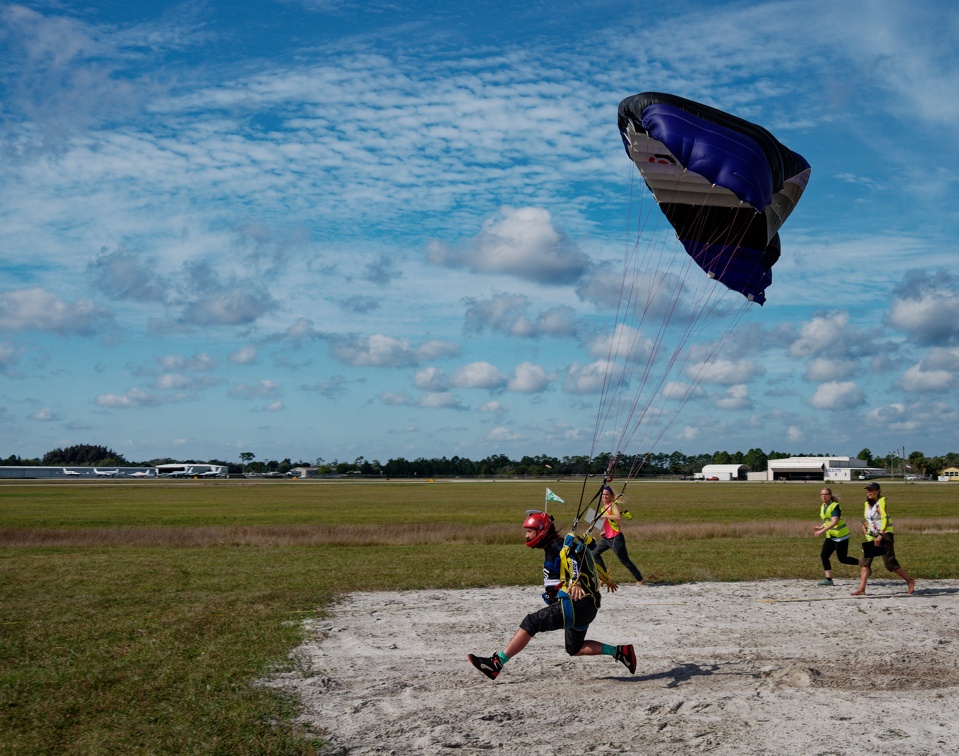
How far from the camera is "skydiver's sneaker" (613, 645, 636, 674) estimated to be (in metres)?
9.37

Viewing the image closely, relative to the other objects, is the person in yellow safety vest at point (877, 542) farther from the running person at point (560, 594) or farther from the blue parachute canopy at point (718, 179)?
the running person at point (560, 594)

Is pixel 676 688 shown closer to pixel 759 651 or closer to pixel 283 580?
pixel 759 651

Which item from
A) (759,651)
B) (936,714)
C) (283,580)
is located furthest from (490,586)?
(936,714)

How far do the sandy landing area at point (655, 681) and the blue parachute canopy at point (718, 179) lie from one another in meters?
5.87

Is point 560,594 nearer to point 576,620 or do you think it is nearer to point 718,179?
point 576,620

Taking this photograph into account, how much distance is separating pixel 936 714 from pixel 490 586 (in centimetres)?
941

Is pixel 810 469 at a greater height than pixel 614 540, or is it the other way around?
pixel 614 540

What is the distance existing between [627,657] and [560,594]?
122cm

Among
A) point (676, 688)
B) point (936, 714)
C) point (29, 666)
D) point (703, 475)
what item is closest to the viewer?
point (936, 714)

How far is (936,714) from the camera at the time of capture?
823 cm

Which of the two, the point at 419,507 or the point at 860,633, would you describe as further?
the point at 419,507

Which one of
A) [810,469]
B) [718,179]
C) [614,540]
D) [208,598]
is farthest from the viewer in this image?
[810,469]

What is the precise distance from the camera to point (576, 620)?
9016 mm

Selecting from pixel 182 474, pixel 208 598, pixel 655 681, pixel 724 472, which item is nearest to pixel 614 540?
pixel 655 681
